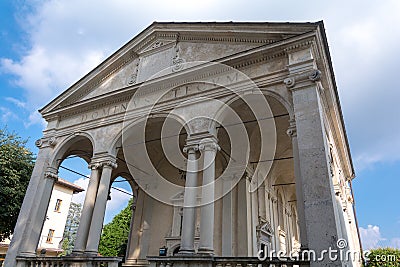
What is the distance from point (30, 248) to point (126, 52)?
8.03 m

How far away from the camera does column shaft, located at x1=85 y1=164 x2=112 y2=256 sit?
8.52 metres

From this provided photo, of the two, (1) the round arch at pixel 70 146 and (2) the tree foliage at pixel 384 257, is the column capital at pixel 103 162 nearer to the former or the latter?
(1) the round arch at pixel 70 146

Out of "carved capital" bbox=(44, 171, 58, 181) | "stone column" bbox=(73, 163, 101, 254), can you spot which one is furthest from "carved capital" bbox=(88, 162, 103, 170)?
"carved capital" bbox=(44, 171, 58, 181)

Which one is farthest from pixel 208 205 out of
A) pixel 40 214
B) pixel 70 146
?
pixel 70 146

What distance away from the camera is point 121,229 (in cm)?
3053

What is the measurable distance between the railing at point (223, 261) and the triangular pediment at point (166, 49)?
576cm

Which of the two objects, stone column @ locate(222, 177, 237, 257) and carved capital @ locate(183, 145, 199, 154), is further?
stone column @ locate(222, 177, 237, 257)

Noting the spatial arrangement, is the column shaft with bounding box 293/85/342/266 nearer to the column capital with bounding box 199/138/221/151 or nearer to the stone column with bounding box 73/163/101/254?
the column capital with bounding box 199/138/221/151

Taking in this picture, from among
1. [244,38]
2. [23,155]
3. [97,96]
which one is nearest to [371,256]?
[244,38]

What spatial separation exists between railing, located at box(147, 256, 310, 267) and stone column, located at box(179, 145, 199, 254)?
27cm

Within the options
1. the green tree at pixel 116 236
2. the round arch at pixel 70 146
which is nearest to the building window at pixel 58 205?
the green tree at pixel 116 236

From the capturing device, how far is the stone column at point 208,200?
6859 mm

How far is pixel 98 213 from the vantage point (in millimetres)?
8938

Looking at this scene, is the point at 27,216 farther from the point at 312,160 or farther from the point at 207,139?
the point at 312,160
